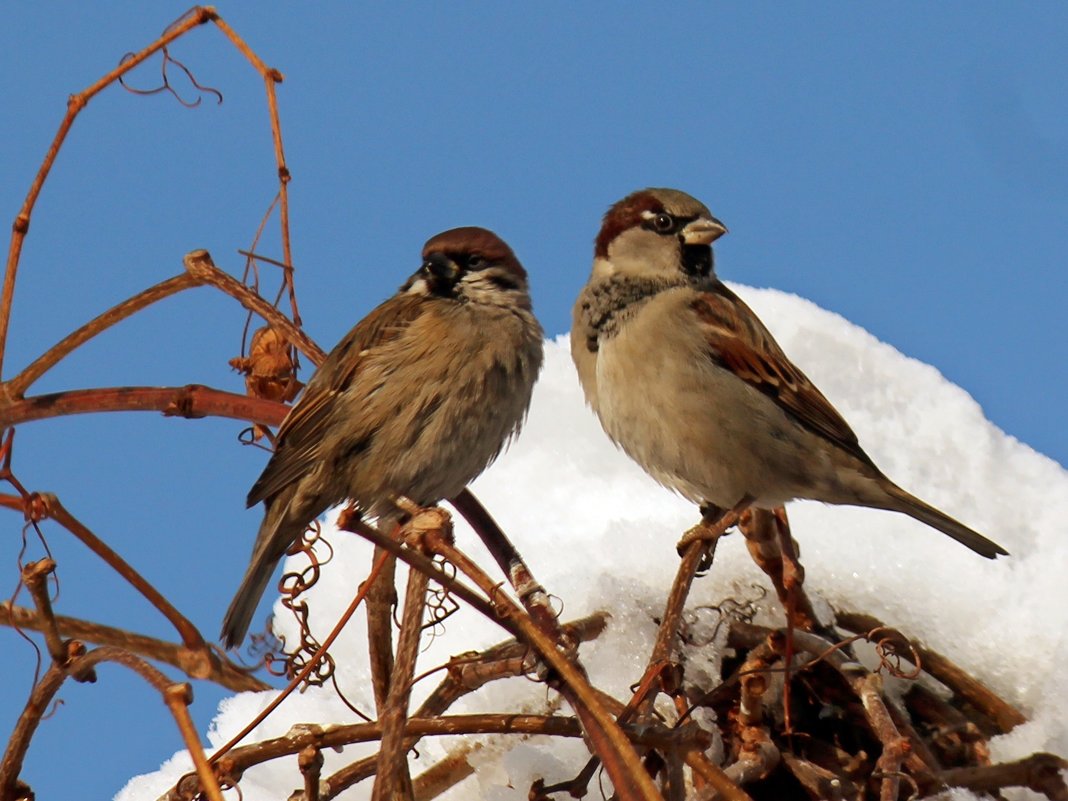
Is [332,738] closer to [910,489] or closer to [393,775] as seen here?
[393,775]

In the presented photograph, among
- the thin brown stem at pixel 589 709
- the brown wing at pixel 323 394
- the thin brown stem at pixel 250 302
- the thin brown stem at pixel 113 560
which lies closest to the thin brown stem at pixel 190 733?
the thin brown stem at pixel 589 709

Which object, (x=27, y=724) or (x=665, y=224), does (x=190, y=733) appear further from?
(x=665, y=224)

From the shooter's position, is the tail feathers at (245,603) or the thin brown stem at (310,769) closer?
the thin brown stem at (310,769)

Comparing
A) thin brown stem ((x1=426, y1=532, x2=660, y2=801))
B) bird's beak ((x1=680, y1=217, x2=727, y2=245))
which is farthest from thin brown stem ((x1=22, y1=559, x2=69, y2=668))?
bird's beak ((x1=680, y1=217, x2=727, y2=245))

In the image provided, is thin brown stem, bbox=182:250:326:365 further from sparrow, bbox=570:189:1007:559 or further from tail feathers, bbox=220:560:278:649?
sparrow, bbox=570:189:1007:559

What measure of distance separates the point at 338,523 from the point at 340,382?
1629mm

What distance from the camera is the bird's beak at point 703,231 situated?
2.75 metres

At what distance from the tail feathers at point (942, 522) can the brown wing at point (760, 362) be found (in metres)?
0.22

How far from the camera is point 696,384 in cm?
267

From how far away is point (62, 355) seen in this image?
193 cm

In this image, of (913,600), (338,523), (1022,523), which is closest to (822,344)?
(1022,523)

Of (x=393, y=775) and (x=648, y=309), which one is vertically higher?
(x=648, y=309)

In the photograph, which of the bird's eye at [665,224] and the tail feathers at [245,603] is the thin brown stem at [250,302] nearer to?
the tail feathers at [245,603]

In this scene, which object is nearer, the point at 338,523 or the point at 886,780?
the point at 338,523
